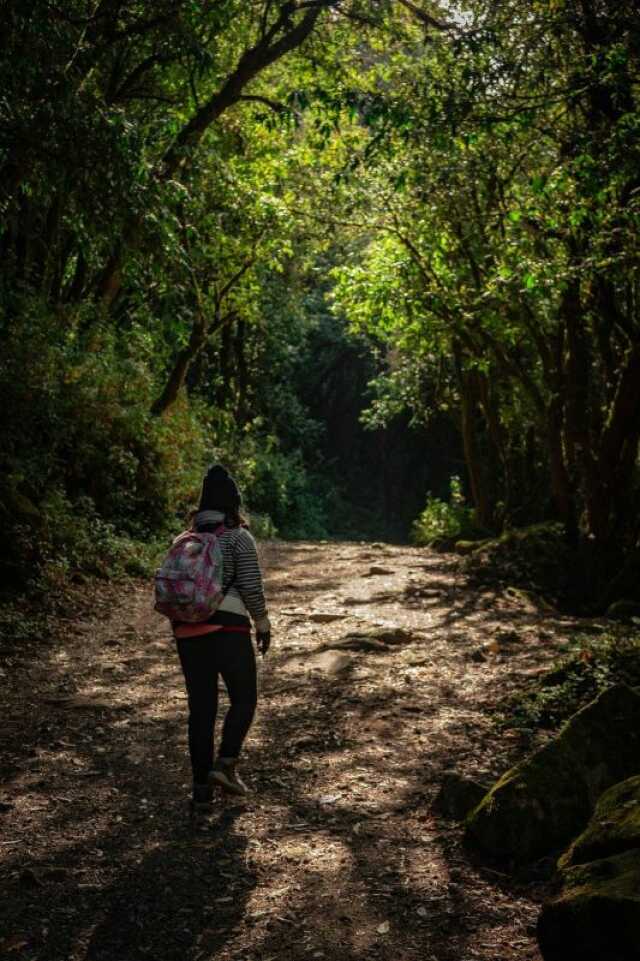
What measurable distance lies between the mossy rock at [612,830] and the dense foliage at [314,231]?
505cm

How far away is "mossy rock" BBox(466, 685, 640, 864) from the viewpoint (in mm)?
4918

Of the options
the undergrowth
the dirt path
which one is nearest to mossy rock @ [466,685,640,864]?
the dirt path

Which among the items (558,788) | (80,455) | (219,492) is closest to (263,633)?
(219,492)

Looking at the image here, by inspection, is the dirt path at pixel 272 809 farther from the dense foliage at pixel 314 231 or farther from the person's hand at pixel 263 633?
the dense foliage at pixel 314 231

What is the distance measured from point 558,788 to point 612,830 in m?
1.12

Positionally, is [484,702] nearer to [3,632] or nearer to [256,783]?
[256,783]

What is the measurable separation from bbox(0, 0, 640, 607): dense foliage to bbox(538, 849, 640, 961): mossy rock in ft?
17.6

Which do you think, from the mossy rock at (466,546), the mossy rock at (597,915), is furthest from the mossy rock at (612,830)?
the mossy rock at (466,546)

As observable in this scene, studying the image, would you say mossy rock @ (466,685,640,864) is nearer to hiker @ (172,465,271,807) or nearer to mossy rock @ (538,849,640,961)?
mossy rock @ (538,849,640,961)

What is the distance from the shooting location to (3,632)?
9703 millimetres

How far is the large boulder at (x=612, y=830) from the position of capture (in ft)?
12.6

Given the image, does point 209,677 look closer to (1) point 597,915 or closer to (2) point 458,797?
(2) point 458,797

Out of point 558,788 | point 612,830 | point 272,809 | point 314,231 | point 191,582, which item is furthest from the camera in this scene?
point 314,231

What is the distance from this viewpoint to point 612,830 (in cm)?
393
